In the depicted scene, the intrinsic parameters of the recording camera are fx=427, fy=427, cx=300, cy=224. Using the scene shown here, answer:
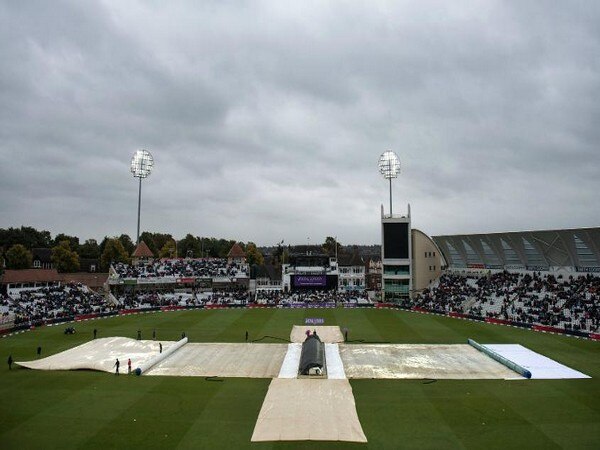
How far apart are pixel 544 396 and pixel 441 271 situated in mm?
54266

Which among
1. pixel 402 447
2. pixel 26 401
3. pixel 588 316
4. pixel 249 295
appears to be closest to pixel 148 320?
pixel 249 295

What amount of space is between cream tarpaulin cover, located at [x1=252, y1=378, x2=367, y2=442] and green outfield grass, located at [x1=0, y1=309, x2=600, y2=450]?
47cm

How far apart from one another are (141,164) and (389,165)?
4048 cm

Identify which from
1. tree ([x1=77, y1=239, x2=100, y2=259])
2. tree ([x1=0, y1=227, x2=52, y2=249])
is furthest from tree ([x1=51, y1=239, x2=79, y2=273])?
tree ([x1=77, y1=239, x2=100, y2=259])

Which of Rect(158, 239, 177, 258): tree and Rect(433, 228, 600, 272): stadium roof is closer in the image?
Rect(433, 228, 600, 272): stadium roof

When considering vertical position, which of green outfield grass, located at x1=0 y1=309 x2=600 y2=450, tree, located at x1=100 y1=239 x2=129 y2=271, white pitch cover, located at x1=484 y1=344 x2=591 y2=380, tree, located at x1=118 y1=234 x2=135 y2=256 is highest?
tree, located at x1=118 y1=234 x2=135 y2=256

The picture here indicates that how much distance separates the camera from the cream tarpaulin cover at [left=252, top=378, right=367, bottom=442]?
17359mm

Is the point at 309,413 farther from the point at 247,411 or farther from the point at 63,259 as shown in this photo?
the point at 63,259

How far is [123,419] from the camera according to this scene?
63.3 feet

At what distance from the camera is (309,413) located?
63.9 ft

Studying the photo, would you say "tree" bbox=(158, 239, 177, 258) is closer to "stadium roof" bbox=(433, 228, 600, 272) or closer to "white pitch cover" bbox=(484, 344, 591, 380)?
"stadium roof" bbox=(433, 228, 600, 272)

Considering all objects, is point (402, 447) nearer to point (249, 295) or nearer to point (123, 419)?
point (123, 419)

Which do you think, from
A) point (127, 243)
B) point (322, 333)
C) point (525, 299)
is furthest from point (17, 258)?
point (525, 299)

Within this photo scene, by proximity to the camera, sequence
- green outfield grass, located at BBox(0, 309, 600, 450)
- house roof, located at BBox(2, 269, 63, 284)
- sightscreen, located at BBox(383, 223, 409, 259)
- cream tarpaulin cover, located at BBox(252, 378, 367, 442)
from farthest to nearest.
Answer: sightscreen, located at BBox(383, 223, 409, 259) < house roof, located at BBox(2, 269, 63, 284) < cream tarpaulin cover, located at BBox(252, 378, 367, 442) < green outfield grass, located at BBox(0, 309, 600, 450)
